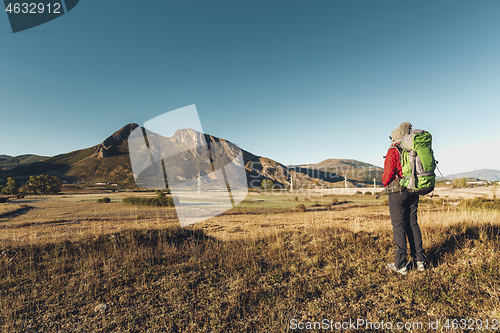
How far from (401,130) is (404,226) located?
190cm

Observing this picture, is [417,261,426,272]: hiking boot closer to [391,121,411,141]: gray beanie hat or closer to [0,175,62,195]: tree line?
[391,121,411,141]: gray beanie hat

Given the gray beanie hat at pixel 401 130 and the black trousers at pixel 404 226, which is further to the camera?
the gray beanie hat at pixel 401 130

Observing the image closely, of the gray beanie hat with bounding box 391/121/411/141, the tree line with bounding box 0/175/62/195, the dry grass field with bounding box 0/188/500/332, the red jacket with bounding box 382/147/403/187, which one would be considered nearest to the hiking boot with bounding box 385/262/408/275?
the dry grass field with bounding box 0/188/500/332

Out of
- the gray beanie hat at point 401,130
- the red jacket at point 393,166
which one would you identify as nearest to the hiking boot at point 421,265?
the red jacket at point 393,166

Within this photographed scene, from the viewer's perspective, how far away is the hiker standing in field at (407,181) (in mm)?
3816

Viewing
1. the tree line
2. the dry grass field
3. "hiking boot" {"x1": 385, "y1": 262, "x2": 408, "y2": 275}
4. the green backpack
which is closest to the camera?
the dry grass field

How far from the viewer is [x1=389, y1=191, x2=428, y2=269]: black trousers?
13.2 ft

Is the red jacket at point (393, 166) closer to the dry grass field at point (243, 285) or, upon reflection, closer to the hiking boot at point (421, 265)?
the hiking boot at point (421, 265)

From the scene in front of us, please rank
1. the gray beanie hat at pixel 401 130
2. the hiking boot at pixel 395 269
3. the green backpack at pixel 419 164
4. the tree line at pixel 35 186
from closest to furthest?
1. the green backpack at pixel 419 164
2. the hiking boot at pixel 395 269
3. the gray beanie hat at pixel 401 130
4. the tree line at pixel 35 186

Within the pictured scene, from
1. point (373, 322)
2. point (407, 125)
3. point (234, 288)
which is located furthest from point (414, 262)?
point (234, 288)

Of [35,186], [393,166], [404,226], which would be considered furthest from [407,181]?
[35,186]

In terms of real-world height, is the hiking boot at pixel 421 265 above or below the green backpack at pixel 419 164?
below

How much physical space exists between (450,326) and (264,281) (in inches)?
102

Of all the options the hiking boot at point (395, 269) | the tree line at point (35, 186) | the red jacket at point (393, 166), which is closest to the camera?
the hiking boot at point (395, 269)
